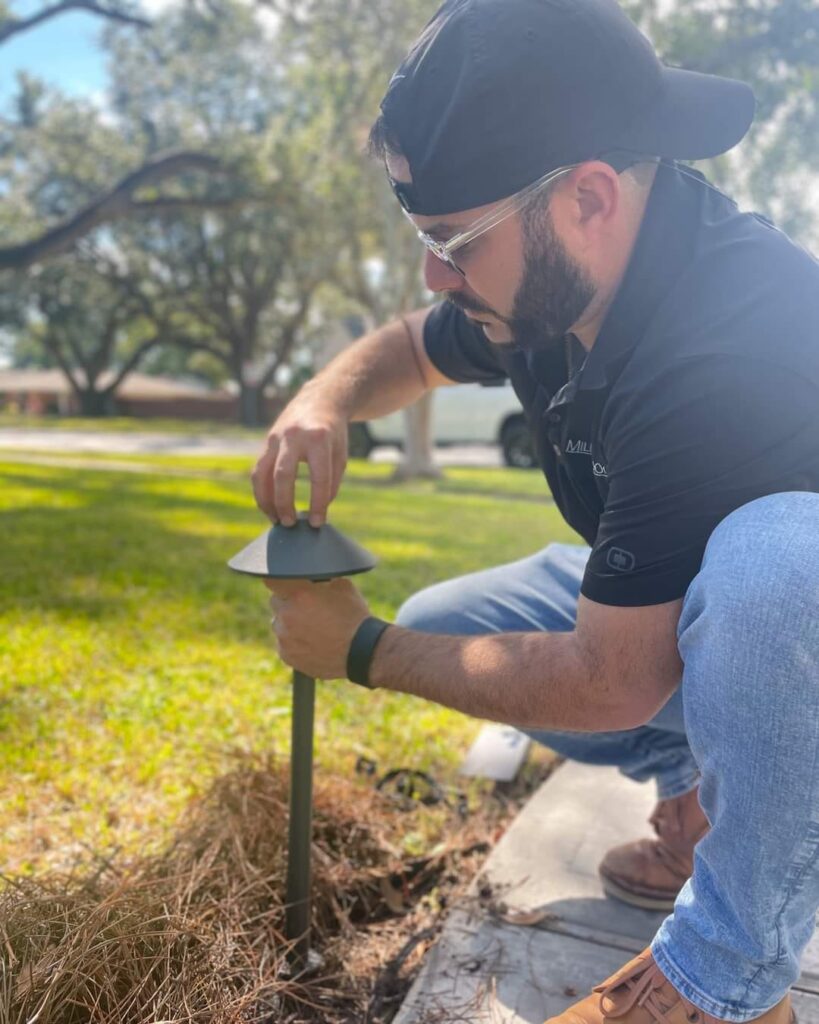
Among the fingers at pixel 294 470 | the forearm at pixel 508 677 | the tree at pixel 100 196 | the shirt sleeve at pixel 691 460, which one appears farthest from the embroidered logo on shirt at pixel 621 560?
the tree at pixel 100 196

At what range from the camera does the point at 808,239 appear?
14117 millimetres

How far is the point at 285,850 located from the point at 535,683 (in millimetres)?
673

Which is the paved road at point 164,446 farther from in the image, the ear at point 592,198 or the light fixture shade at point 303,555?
the ear at point 592,198

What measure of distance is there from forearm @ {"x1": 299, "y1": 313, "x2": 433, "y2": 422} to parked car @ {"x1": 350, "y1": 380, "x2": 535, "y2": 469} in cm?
1172

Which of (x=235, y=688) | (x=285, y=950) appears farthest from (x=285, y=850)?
(x=235, y=688)

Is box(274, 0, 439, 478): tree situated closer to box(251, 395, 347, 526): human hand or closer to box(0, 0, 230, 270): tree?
box(0, 0, 230, 270): tree

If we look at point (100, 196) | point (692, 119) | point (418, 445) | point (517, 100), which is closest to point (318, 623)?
point (517, 100)

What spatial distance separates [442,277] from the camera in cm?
148

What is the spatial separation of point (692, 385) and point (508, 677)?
0.47 metres

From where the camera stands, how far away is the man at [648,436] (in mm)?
1189

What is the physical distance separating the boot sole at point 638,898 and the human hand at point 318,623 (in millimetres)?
760

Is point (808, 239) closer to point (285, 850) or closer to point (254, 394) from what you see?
point (285, 850)

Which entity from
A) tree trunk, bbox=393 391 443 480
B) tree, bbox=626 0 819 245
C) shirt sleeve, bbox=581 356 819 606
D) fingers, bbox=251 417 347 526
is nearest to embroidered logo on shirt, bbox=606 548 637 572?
shirt sleeve, bbox=581 356 819 606

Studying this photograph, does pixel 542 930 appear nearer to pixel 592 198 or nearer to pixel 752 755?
pixel 752 755
